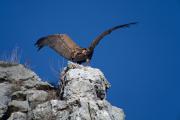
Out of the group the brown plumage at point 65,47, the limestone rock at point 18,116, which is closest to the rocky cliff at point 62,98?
the limestone rock at point 18,116

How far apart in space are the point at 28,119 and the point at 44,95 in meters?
0.93

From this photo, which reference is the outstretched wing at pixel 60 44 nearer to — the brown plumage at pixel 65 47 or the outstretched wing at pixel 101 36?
the brown plumage at pixel 65 47

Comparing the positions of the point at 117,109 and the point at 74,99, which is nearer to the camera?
the point at 74,99

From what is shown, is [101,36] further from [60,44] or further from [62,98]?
[62,98]

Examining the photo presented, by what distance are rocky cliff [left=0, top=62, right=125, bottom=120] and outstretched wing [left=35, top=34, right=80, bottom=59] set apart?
65cm

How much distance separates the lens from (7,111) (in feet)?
28.4

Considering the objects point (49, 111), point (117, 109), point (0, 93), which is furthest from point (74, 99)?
point (0, 93)

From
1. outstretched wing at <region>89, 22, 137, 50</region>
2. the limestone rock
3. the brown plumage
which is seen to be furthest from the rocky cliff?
outstretched wing at <region>89, 22, 137, 50</region>

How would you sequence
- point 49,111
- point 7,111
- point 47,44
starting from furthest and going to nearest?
point 47,44
point 7,111
point 49,111

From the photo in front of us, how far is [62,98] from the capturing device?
865 centimetres

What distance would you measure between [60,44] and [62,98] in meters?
1.96

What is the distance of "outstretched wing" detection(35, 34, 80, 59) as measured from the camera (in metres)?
10.1

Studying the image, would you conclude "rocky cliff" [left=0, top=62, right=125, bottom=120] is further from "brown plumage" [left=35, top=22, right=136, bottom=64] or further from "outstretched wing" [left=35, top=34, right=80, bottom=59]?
"outstretched wing" [left=35, top=34, right=80, bottom=59]

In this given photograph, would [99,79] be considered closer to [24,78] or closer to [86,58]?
[86,58]
